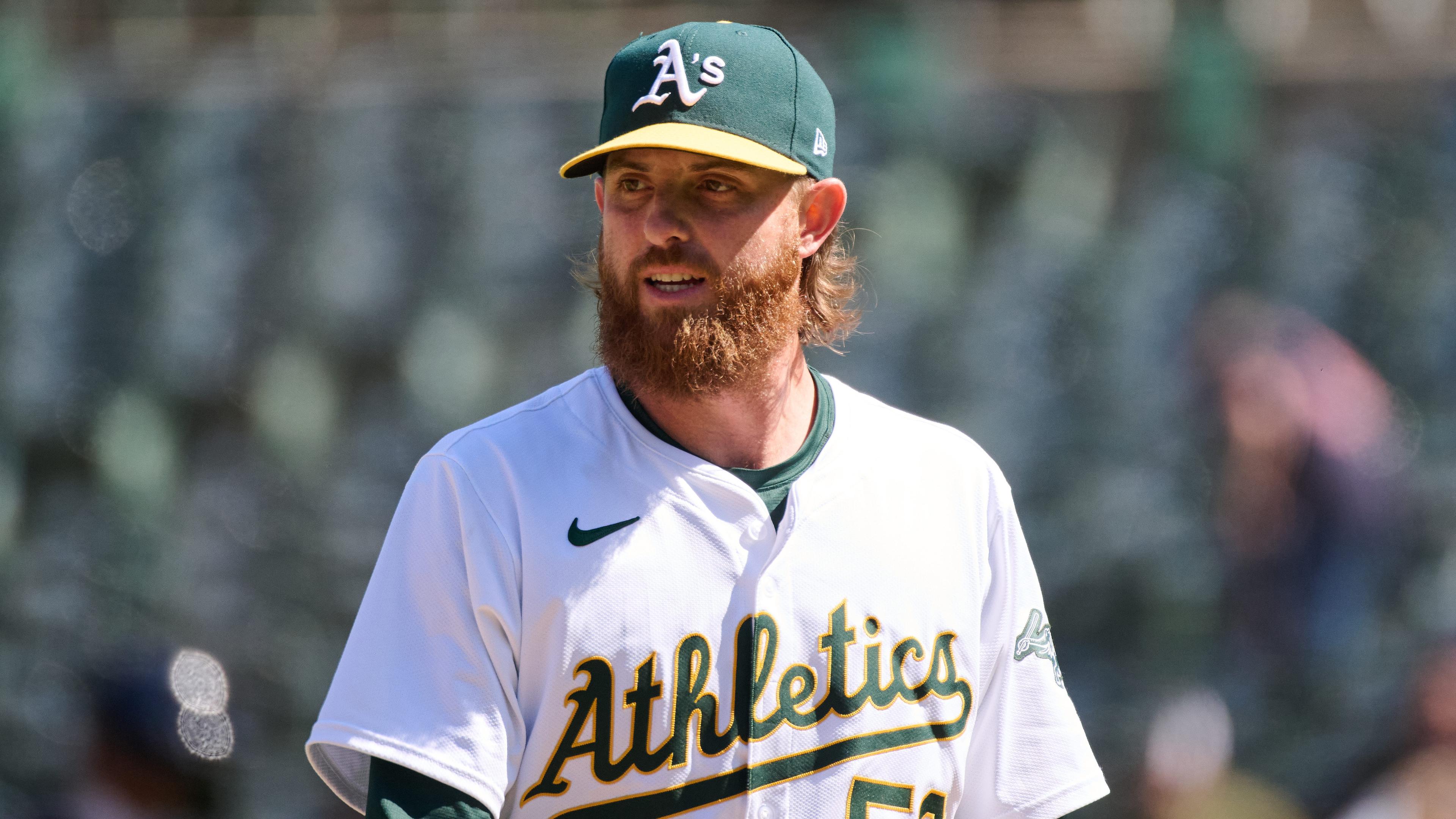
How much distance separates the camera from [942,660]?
176 centimetres

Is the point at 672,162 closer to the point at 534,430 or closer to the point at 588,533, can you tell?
the point at 534,430

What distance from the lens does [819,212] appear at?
197 cm

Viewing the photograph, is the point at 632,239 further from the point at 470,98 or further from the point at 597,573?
the point at 470,98

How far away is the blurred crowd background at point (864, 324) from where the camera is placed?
14.2 feet

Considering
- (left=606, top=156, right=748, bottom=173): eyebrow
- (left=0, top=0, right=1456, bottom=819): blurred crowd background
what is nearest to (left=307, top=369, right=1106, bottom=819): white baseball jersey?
(left=606, top=156, right=748, bottom=173): eyebrow

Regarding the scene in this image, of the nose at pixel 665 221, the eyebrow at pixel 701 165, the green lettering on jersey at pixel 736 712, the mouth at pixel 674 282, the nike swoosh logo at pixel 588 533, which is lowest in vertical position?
the green lettering on jersey at pixel 736 712

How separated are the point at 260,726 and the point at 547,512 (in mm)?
3216

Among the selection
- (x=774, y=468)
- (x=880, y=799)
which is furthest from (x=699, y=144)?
(x=880, y=799)

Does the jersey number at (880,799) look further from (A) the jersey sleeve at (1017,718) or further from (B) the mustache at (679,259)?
(B) the mustache at (679,259)

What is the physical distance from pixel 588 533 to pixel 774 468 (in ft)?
0.99

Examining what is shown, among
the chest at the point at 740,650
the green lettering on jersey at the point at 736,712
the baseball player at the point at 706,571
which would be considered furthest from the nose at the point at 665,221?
the green lettering on jersey at the point at 736,712

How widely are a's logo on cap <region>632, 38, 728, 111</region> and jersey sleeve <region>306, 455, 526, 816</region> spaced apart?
1.79 feet

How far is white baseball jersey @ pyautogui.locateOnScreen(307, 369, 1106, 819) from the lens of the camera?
156 centimetres

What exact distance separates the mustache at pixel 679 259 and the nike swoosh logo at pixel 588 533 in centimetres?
35
